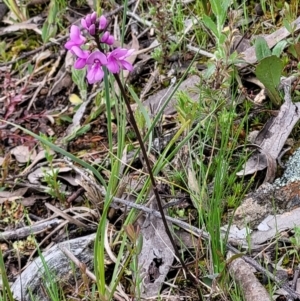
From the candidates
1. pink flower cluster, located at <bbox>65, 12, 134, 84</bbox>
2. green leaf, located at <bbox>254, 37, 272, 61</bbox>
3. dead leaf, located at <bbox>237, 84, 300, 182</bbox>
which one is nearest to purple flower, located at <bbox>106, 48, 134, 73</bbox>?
pink flower cluster, located at <bbox>65, 12, 134, 84</bbox>

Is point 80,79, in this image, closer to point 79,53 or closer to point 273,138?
point 273,138

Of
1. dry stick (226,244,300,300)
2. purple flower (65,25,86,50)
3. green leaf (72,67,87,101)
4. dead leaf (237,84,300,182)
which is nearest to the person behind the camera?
purple flower (65,25,86,50)

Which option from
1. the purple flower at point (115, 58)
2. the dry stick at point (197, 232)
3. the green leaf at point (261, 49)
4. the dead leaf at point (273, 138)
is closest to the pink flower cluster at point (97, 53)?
the purple flower at point (115, 58)

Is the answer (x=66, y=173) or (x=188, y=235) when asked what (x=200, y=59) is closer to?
(x=66, y=173)

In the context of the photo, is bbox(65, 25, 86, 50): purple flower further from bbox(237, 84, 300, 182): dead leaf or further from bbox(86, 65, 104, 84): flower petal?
bbox(237, 84, 300, 182): dead leaf

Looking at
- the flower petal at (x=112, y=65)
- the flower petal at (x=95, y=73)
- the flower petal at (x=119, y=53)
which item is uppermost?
Result: the flower petal at (x=119, y=53)

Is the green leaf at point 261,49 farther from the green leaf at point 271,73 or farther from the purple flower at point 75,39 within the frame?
the purple flower at point 75,39
